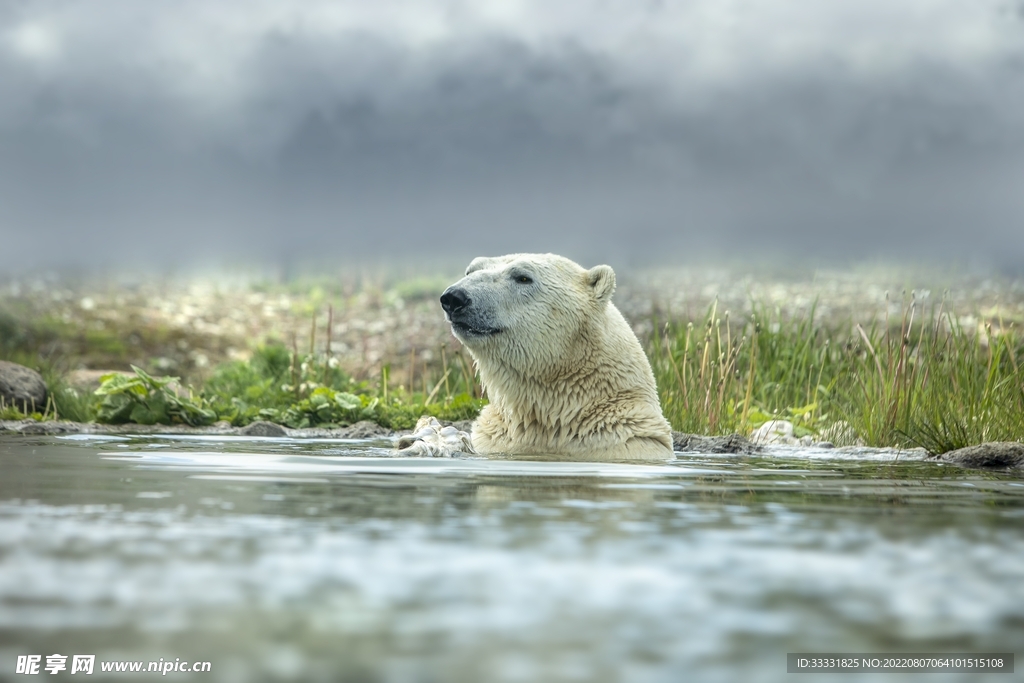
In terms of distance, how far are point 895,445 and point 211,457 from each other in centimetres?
505

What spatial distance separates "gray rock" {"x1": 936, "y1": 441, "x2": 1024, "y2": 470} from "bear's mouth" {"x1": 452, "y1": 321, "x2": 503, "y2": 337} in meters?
2.75

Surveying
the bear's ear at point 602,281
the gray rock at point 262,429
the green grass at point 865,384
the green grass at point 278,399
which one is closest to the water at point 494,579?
the bear's ear at point 602,281

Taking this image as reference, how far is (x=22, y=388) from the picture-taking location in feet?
31.0

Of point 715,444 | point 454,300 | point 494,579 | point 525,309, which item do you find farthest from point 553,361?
point 494,579

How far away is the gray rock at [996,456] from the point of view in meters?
5.49

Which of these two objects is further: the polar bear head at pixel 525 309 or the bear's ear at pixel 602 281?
the bear's ear at pixel 602 281

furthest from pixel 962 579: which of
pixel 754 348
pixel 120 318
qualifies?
pixel 120 318

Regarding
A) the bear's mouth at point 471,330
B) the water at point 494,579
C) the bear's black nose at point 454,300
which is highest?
the bear's black nose at point 454,300

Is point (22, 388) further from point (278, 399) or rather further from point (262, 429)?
point (262, 429)

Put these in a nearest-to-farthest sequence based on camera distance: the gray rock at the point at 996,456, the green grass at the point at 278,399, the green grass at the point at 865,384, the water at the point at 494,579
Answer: the water at the point at 494,579 < the gray rock at the point at 996,456 < the green grass at the point at 865,384 < the green grass at the point at 278,399

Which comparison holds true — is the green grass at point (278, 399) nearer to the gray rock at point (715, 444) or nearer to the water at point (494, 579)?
the gray rock at point (715, 444)

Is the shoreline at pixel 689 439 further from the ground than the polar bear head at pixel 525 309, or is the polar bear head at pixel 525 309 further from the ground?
the polar bear head at pixel 525 309

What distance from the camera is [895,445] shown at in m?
7.42

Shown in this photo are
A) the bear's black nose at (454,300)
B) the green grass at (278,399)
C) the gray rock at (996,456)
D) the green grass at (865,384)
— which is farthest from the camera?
the green grass at (278,399)
